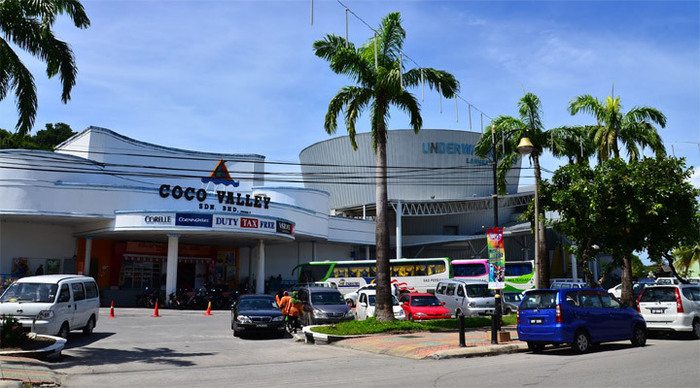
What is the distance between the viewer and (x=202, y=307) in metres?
37.4

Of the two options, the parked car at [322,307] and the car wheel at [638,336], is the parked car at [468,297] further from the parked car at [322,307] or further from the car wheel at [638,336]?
the car wheel at [638,336]

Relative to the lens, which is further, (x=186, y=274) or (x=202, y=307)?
(x=186, y=274)

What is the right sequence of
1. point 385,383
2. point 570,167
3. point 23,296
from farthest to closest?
point 570,167
point 23,296
point 385,383

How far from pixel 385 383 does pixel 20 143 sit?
188 feet

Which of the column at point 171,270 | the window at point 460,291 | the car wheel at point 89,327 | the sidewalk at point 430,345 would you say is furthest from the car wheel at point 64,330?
the column at point 171,270

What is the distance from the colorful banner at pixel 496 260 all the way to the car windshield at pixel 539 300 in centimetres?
230

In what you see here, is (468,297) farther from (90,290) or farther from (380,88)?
(90,290)

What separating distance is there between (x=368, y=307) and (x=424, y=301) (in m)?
2.47

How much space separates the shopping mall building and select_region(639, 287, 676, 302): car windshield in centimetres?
1691

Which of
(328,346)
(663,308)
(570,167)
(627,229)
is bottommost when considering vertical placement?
(328,346)

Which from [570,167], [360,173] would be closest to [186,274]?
[360,173]

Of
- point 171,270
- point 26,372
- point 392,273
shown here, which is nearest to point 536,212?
point 26,372

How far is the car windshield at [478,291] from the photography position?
92.1 feet

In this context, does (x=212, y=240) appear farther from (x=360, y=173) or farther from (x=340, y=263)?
(x=360, y=173)
